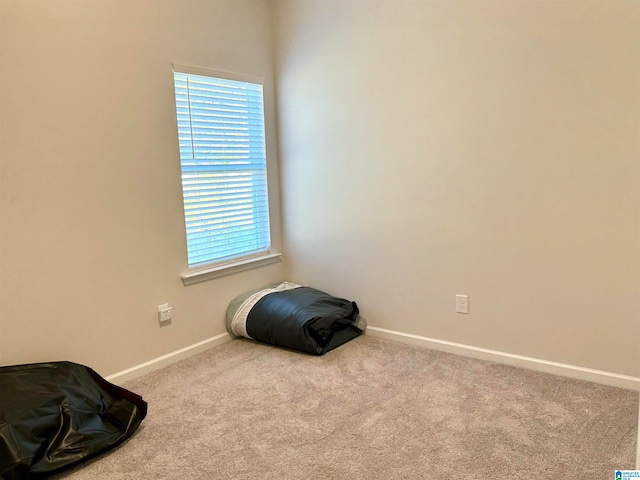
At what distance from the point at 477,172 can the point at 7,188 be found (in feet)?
8.26

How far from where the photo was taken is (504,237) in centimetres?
289

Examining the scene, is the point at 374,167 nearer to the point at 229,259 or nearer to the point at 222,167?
the point at 222,167

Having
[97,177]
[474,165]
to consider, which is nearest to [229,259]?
[97,177]

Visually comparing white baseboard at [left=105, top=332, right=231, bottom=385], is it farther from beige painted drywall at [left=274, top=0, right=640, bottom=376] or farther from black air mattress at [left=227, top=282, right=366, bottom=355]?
beige painted drywall at [left=274, top=0, right=640, bottom=376]

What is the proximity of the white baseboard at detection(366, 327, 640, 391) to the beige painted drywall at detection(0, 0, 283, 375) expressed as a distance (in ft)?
4.36

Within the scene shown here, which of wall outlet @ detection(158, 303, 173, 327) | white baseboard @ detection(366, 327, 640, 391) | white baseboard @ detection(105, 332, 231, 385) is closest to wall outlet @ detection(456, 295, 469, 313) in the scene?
white baseboard @ detection(366, 327, 640, 391)

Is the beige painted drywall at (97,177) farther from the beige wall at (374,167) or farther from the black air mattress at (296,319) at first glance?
the black air mattress at (296,319)

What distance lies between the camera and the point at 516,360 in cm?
293

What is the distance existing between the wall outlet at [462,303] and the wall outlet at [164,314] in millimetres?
1848

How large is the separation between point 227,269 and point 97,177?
44.8 inches

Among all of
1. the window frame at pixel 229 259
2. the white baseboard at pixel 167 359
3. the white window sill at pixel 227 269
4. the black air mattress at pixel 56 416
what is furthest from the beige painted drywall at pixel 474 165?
the black air mattress at pixel 56 416

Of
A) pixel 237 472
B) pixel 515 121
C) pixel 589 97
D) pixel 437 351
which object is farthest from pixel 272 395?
pixel 589 97

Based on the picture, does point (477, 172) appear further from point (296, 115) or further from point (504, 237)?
point (296, 115)

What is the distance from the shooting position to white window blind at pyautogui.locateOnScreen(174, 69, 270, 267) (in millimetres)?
3238
